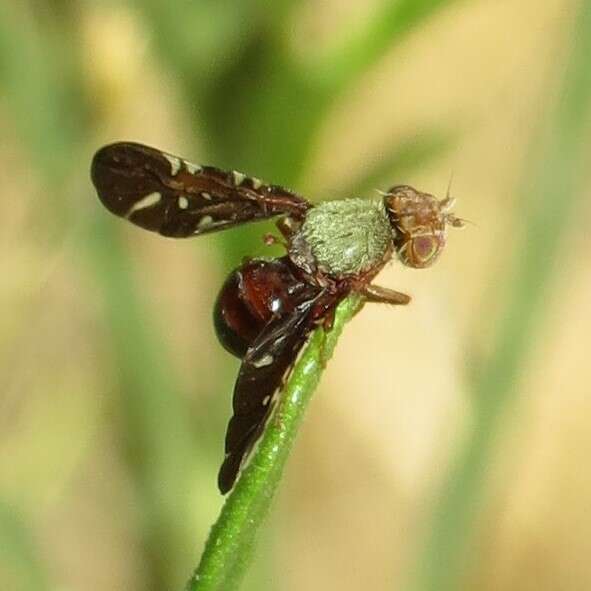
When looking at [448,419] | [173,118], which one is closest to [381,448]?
[448,419]

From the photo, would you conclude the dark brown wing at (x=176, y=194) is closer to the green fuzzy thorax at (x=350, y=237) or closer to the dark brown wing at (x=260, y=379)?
the green fuzzy thorax at (x=350, y=237)

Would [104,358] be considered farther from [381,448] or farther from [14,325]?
[381,448]

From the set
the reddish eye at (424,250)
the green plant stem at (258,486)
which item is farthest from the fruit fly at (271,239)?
the green plant stem at (258,486)

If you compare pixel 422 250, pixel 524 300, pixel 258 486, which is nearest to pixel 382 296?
pixel 422 250

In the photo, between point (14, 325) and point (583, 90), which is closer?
point (583, 90)

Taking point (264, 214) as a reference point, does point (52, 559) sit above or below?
below

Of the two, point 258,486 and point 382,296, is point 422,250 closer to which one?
point 382,296

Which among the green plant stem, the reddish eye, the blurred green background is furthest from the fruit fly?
the blurred green background
